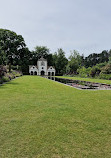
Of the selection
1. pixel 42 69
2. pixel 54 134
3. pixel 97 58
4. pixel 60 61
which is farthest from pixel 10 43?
pixel 97 58

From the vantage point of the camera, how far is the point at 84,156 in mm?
2135

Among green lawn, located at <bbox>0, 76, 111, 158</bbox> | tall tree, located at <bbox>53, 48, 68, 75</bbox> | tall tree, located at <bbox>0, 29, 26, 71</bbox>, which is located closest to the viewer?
green lawn, located at <bbox>0, 76, 111, 158</bbox>

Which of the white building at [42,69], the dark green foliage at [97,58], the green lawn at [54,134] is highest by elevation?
the dark green foliage at [97,58]

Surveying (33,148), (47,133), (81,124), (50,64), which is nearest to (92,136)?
(81,124)

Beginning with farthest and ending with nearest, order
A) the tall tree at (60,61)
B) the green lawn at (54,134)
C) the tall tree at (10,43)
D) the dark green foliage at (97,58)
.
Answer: the dark green foliage at (97,58) → the tall tree at (60,61) → the tall tree at (10,43) → the green lawn at (54,134)

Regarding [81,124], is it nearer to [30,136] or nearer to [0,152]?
[30,136]

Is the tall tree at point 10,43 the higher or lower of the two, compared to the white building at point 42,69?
higher

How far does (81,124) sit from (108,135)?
2.45ft

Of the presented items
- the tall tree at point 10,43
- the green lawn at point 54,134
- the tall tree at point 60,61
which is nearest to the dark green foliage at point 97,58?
the tall tree at point 60,61

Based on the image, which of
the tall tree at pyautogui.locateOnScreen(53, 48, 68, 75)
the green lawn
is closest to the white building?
the tall tree at pyautogui.locateOnScreen(53, 48, 68, 75)

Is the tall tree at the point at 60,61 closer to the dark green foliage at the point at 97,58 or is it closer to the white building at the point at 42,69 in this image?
the white building at the point at 42,69

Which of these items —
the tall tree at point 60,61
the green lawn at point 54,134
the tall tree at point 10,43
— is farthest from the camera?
the tall tree at point 60,61

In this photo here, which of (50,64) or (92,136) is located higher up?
(50,64)

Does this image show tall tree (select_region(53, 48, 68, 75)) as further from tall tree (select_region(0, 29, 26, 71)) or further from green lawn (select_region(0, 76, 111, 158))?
green lawn (select_region(0, 76, 111, 158))
